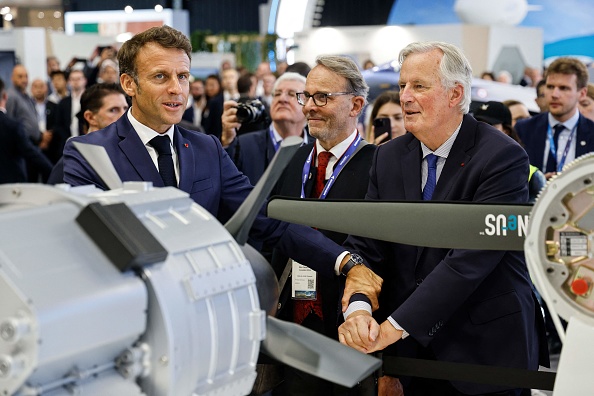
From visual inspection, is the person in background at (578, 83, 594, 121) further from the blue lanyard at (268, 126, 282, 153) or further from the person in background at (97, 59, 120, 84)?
the person in background at (97, 59, 120, 84)

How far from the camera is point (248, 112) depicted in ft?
16.7

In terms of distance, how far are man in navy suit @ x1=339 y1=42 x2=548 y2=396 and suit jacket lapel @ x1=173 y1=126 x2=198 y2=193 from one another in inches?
24.3

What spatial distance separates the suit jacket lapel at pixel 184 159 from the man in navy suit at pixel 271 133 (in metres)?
1.67

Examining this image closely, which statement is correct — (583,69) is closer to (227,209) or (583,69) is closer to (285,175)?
(285,175)

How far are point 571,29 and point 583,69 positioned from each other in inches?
889

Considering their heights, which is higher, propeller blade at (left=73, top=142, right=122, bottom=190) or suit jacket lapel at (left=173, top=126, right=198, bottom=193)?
propeller blade at (left=73, top=142, right=122, bottom=190)

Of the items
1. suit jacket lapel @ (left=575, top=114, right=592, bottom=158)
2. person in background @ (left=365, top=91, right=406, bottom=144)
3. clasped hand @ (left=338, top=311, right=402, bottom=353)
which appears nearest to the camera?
clasped hand @ (left=338, top=311, right=402, bottom=353)

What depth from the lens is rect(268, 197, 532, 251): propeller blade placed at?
6.95ft

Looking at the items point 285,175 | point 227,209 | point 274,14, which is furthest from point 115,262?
point 274,14

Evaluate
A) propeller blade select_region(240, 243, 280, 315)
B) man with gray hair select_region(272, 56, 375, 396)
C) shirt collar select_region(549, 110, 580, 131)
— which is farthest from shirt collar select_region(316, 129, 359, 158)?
shirt collar select_region(549, 110, 580, 131)

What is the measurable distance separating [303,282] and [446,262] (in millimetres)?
806

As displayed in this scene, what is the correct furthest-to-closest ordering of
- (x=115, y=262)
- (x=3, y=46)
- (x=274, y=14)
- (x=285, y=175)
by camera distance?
1. (x=274, y=14)
2. (x=3, y=46)
3. (x=285, y=175)
4. (x=115, y=262)

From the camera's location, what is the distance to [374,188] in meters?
3.08

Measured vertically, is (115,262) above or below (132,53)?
below
